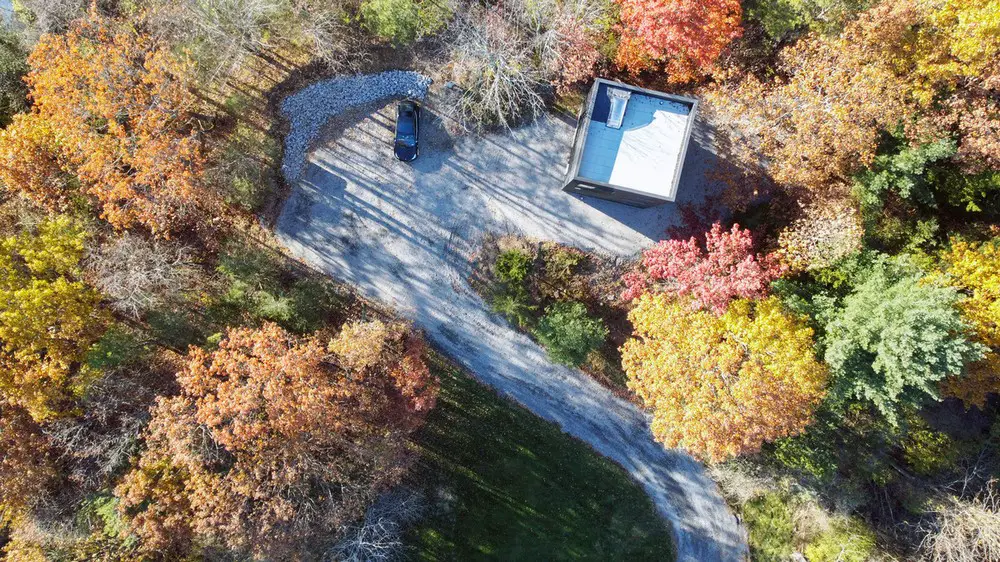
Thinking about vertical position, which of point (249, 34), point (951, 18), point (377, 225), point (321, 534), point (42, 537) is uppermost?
point (951, 18)

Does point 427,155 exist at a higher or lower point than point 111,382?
higher

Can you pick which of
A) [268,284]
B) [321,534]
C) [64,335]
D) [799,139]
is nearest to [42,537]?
[64,335]

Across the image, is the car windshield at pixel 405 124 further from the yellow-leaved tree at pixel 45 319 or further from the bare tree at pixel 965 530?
the bare tree at pixel 965 530

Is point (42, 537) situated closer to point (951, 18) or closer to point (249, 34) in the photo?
point (249, 34)

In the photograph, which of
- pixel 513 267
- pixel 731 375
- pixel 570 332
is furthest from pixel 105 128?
pixel 731 375

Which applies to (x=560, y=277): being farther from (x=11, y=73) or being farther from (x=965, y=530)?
(x=11, y=73)

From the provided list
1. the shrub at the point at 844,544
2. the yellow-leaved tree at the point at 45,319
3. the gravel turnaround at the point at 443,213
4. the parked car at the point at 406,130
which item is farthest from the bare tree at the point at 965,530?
the yellow-leaved tree at the point at 45,319
